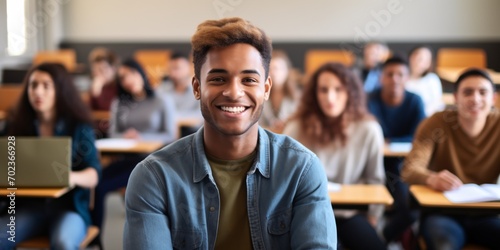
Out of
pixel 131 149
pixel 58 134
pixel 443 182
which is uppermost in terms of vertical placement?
pixel 58 134

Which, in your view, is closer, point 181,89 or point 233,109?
point 233,109

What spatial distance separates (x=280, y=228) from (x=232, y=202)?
5.9 inches

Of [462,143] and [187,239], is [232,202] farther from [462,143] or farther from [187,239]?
[462,143]

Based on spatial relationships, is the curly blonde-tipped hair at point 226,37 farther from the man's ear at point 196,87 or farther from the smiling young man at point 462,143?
the smiling young man at point 462,143

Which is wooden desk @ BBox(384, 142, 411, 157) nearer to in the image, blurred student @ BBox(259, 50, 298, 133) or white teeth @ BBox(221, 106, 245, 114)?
blurred student @ BBox(259, 50, 298, 133)

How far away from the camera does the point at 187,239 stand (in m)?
1.38

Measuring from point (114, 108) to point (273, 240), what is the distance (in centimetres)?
316

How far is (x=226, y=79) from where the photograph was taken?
1.32m

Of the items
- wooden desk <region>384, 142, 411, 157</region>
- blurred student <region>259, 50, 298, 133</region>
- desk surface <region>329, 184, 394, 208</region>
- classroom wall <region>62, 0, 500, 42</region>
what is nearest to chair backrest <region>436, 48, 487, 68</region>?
classroom wall <region>62, 0, 500, 42</region>

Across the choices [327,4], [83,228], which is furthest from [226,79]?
[327,4]

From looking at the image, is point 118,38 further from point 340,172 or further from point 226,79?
point 226,79

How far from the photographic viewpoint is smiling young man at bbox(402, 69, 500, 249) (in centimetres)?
256

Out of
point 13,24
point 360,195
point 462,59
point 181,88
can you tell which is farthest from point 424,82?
point 13,24

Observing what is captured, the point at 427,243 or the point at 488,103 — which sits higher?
the point at 488,103
